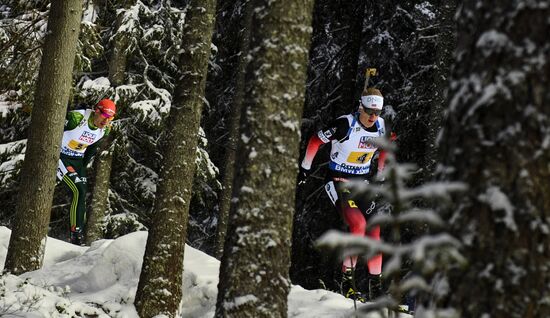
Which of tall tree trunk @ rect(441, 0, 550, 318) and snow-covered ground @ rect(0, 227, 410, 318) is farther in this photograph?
snow-covered ground @ rect(0, 227, 410, 318)

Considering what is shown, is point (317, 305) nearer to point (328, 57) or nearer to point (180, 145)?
point (180, 145)

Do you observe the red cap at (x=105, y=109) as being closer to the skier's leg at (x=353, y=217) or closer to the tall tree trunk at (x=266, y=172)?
the skier's leg at (x=353, y=217)

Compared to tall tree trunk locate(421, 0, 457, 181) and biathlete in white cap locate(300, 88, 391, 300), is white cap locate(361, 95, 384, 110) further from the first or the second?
tall tree trunk locate(421, 0, 457, 181)

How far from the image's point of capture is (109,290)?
6797mm

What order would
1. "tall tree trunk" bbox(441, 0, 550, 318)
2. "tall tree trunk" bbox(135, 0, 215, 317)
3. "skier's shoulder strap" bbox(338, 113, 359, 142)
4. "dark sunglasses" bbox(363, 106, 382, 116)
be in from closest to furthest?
"tall tree trunk" bbox(441, 0, 550, 318)
"tall tree trunk" bbox(135, 0, 215, 317)
"dark sunglasses" bbox(363, 106, 382, 116)
"skier's shoulder strap" bbox(338, 113, 359, 142)

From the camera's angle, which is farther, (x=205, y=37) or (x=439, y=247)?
(x=205, y=37)

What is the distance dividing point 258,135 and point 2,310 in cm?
279

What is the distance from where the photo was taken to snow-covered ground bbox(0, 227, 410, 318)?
5.61 metres

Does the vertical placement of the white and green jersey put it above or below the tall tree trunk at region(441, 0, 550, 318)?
below

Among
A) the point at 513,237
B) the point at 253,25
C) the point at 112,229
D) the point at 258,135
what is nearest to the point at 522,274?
the point at 513,237

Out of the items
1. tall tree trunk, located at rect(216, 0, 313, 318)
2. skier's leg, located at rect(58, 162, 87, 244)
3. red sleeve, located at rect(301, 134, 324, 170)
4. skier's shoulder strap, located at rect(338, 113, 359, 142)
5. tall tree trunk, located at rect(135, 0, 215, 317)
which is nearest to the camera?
tall tree trunk, located at rect(216, 0, 313, 318)

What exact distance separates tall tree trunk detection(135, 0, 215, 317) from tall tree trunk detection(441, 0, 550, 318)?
4.39m

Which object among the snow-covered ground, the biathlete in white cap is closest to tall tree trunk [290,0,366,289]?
the biathlete in white cap

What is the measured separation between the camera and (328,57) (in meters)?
15.4
